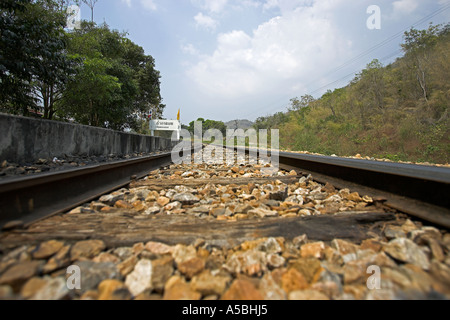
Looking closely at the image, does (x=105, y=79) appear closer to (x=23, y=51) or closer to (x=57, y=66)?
(x=57, y=66)

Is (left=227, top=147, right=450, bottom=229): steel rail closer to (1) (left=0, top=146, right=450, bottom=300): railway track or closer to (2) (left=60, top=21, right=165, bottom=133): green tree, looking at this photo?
(1) (left=0, top=146, right=450, bottom=300): railway track

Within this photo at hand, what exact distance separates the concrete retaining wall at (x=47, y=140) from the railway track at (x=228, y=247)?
188 cm

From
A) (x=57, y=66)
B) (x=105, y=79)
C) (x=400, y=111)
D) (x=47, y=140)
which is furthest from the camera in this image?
(x=400, y=111)

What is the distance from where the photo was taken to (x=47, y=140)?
3604 millimetres

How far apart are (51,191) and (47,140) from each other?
2.51m

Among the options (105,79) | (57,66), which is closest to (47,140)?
(57,66)

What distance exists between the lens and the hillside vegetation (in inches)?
395

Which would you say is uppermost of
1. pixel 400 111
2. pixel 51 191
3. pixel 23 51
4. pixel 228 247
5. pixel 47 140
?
pixel 400 111

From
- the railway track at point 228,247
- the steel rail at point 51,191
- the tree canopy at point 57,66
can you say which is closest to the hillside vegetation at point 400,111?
the railway track at point 228,247

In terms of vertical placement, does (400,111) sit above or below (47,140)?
above

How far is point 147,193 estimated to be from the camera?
7.52 feet

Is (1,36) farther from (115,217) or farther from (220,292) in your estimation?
(220,292)

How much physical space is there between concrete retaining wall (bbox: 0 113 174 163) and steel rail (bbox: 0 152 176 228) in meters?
1.53
